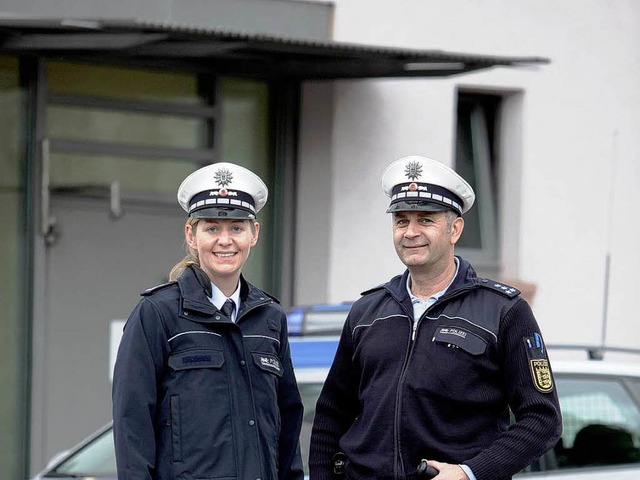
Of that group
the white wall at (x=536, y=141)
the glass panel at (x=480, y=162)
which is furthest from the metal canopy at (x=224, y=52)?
the glass panel at (x=480, y=162)

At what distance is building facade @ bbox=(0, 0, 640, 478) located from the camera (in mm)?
9898

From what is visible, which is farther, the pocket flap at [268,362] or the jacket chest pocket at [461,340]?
the pocket flap at [268,362]

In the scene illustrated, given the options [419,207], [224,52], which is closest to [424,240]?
[419,207]

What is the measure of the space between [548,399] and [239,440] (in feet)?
2.92

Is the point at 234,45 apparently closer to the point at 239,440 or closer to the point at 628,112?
the point at 628,112

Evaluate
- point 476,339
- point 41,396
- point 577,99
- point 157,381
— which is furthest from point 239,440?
point 577,99

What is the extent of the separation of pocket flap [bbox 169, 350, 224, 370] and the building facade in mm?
4399

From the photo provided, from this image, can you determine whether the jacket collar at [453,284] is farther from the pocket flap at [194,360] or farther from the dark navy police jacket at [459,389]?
→ the pocket flap at [194,360]

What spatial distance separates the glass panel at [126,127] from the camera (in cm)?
1007

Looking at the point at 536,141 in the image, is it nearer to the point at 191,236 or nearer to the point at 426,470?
the point at 191,236

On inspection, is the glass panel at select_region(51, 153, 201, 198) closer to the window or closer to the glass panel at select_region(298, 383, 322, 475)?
the window

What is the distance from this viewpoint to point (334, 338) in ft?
21.6

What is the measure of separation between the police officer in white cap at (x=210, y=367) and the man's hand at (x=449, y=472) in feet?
1.62

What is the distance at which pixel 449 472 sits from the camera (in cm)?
419
